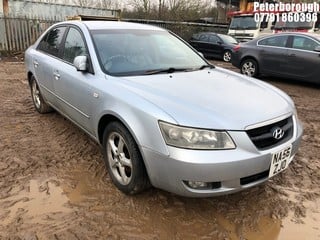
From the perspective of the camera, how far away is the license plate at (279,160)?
2.66m

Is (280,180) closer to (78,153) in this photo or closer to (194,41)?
(78,153)

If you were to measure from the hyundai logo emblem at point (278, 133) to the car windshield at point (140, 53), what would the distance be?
1.31 m

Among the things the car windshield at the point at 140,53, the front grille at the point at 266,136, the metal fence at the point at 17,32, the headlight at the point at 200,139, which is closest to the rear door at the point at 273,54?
the car windshield at the point at 140,53

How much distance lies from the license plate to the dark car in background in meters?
5.75

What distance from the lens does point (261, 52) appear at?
29.8 ft

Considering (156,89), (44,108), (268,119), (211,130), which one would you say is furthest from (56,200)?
(44,108)

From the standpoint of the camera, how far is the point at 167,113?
2549 millimetres

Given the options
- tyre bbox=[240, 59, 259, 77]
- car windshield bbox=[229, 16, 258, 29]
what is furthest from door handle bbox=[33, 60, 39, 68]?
car windshield bbox=[229, 16, 258, 29]

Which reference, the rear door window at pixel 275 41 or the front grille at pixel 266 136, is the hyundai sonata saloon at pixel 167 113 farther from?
the rear door window at pixel 275 41

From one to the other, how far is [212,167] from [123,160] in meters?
0.92

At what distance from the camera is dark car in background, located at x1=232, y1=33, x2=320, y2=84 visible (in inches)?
312

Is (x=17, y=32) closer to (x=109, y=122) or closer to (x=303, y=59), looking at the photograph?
(x=303, y=59)

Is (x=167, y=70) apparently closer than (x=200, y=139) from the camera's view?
No

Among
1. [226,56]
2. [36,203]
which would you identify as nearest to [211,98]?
[36,203]
